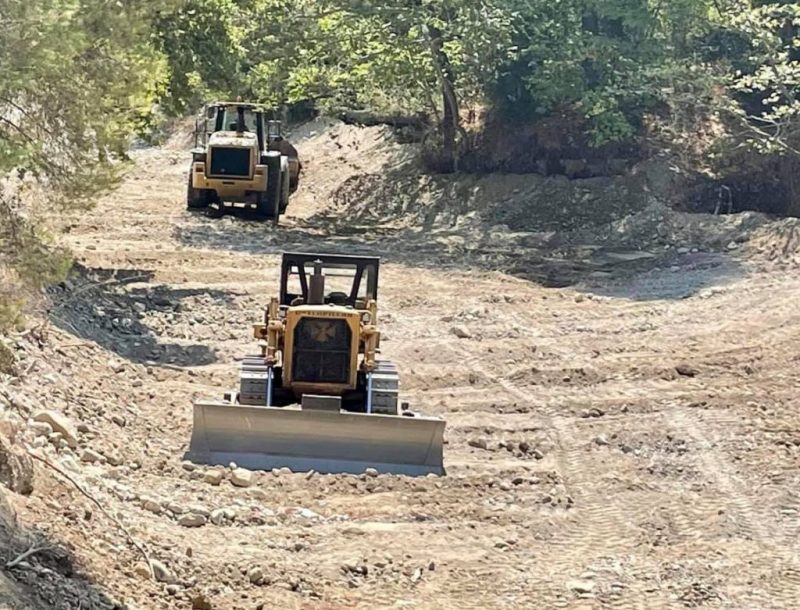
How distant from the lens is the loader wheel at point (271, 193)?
25.1m

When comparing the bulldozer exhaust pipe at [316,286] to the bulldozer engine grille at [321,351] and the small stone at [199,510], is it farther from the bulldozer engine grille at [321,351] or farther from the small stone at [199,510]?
the small stone at [199,510]

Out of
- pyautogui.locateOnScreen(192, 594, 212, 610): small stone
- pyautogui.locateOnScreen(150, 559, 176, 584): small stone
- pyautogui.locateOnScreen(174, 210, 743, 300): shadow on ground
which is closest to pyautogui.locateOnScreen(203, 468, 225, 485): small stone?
pyautogui.locateOnScreen(150, 559, 176, 584): small stone

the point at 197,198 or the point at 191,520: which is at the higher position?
the point at 197,198

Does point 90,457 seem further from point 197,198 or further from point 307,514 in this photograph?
point 197,198

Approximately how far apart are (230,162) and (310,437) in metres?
14.2

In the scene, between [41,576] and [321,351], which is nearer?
[41,576]

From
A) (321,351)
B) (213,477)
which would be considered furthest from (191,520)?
(321,351)

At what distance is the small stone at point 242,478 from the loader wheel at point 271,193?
1509 centimetres

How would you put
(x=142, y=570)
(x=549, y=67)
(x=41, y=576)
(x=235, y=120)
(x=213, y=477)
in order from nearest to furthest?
(x=41, y=576) → (x=142, y=570) → (x=213, y=477) → (x=235, y=120) → (x=549, y=67)

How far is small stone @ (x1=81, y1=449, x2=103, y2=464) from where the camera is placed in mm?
9953

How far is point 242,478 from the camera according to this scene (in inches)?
407

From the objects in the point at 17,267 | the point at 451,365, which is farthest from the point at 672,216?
the point at 17,267

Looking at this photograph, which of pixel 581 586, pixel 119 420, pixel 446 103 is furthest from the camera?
pixel 446 103

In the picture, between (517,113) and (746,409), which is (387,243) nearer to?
(517,113)
